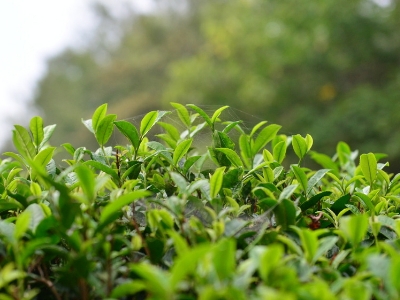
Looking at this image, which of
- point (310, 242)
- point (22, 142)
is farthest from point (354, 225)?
point (22, 142)

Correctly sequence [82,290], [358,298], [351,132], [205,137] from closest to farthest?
[358,298] < [82,290] < [205,137] < [351,132]

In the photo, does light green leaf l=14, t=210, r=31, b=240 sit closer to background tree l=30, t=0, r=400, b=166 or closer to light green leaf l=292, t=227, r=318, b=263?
light green leaf l=292, t=227, r=318, b=263

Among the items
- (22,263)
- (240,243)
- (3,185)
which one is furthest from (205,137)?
(22,263)

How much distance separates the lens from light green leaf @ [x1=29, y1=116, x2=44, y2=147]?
0.83 metres

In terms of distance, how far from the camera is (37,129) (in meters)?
0.83

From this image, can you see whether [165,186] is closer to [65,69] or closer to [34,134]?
[34,134]

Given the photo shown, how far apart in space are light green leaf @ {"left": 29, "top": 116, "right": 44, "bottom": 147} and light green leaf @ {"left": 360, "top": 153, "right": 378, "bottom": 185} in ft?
1.93

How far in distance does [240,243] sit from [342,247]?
14 cm

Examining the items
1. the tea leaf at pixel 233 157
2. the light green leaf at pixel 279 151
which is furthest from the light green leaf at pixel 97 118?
the light green leaf at pixel 279 151

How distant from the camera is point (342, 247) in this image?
24.9 inches

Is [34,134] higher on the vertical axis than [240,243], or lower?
higher

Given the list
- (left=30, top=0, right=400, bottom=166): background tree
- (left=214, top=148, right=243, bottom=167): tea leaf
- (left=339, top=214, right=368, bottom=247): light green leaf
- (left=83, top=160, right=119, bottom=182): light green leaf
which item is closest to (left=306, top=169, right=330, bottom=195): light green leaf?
(left=214, top=148, right=243, bottom=167): tea leaf

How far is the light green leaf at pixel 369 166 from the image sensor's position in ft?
2.75

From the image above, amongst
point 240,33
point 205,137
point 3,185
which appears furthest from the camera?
point 240,33
